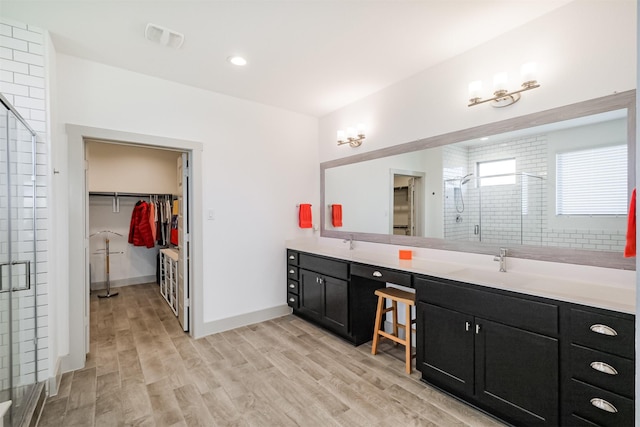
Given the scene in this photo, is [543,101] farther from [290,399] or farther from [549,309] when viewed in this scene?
[290,399]

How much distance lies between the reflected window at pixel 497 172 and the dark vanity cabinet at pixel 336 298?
1427 mm

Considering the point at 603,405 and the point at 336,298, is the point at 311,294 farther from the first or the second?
the point at 603,405

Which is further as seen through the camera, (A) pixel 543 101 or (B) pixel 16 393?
(A) pixel 543 101

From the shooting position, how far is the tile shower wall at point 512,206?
6.47ft

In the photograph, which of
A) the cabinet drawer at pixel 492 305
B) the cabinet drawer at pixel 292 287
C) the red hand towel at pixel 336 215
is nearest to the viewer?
the cabinet drawer at pixel 492 305

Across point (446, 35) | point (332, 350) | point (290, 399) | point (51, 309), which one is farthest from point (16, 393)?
point (446, 35)

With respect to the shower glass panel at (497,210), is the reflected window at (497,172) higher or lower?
higher

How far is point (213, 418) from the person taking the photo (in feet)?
6.48

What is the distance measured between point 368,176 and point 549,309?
86.2 inches

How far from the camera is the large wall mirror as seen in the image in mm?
1827

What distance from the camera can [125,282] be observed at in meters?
5.26

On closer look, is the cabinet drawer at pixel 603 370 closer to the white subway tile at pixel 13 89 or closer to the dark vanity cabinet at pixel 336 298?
the dark vanity cabinet at pixel 336 298

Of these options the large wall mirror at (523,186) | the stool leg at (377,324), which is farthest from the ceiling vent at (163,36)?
the stool leg at (377,324)

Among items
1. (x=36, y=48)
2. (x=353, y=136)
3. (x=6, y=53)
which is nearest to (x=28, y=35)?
(x=36, y=48)
